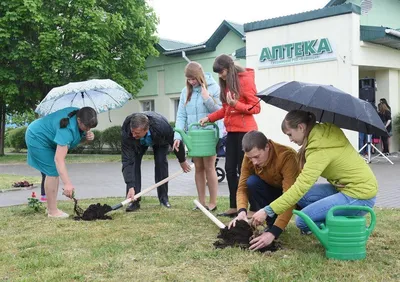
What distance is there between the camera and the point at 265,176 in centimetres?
418

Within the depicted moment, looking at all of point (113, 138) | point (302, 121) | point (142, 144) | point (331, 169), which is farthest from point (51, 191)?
point (113, 138)

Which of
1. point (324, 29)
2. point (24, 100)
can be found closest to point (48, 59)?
point (24, 100)

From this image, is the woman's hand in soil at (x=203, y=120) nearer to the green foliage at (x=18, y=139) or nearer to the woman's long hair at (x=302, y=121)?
the woman's long hair at (x=302, y=121)

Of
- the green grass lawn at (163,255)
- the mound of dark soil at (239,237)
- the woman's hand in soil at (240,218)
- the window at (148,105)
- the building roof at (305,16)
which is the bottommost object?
the green grass lawn at (163,255)

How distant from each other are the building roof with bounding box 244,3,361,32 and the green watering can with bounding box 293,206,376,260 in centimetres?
1209

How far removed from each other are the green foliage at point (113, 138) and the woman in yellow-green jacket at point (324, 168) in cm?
1918

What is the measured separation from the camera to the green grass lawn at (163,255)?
129 inches

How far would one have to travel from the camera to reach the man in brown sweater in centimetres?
377

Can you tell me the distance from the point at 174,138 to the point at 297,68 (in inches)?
416

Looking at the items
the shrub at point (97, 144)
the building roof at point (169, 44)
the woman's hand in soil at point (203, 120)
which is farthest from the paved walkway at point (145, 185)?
the building roof at point (169, 44)

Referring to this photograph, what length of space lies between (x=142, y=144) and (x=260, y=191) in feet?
7.19

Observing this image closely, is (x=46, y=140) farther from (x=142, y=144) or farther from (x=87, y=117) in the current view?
(x=142, y=144)

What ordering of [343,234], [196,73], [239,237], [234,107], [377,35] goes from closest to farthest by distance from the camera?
[343,234] < [239,237] < [234,107] < [196,73] < [377,35]

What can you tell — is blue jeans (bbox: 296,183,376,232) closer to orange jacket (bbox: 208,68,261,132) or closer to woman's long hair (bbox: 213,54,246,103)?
orange jacket (bbox: 208,68,261,132)
